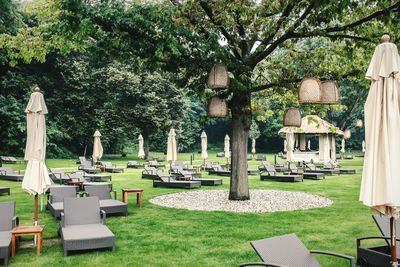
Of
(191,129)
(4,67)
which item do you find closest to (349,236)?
(4,67)

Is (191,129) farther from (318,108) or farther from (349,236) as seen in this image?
(349,236)

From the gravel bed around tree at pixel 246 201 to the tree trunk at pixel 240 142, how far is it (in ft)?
1.54

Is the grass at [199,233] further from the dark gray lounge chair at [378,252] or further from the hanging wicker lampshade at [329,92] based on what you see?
the hanging wicker lampshade at [329,92]

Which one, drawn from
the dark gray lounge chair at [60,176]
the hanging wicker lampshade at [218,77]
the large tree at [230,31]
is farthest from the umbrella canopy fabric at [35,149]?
the dark gray lounge chair at [60,176]

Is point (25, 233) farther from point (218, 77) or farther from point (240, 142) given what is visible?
point (240, 142)

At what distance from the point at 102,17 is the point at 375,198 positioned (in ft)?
23.4

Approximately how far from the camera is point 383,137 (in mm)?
4902

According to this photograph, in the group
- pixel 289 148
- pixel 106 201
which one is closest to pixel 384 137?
pixel 106 201

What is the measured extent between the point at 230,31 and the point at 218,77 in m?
4.19

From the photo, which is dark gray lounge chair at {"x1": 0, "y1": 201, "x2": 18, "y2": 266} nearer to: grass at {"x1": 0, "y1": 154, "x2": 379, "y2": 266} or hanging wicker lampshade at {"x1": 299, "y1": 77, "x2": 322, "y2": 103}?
grass at {"x1": 0, "y1": 154, "x2": 379, "y2": 266}

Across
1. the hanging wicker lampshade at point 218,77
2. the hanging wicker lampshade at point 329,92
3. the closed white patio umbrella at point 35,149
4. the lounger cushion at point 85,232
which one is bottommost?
the lounger cushion at point 85,232

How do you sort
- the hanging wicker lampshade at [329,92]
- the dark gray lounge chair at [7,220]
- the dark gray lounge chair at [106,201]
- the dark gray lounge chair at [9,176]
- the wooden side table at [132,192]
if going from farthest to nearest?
1. the dark gray lounge chair at [9,176]
2. the wooden side table at [132,192]
3. the dark gray lounge chair at [106,201]
4. the hanging wicker lampshade at [329,92]
5. the dark gray lounge chair at [7,220]

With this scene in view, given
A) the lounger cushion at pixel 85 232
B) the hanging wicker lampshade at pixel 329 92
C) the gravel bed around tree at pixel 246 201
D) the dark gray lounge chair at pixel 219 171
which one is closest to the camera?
the lounger cushion at pixel 85 232

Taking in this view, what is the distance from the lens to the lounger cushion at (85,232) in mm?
7648
